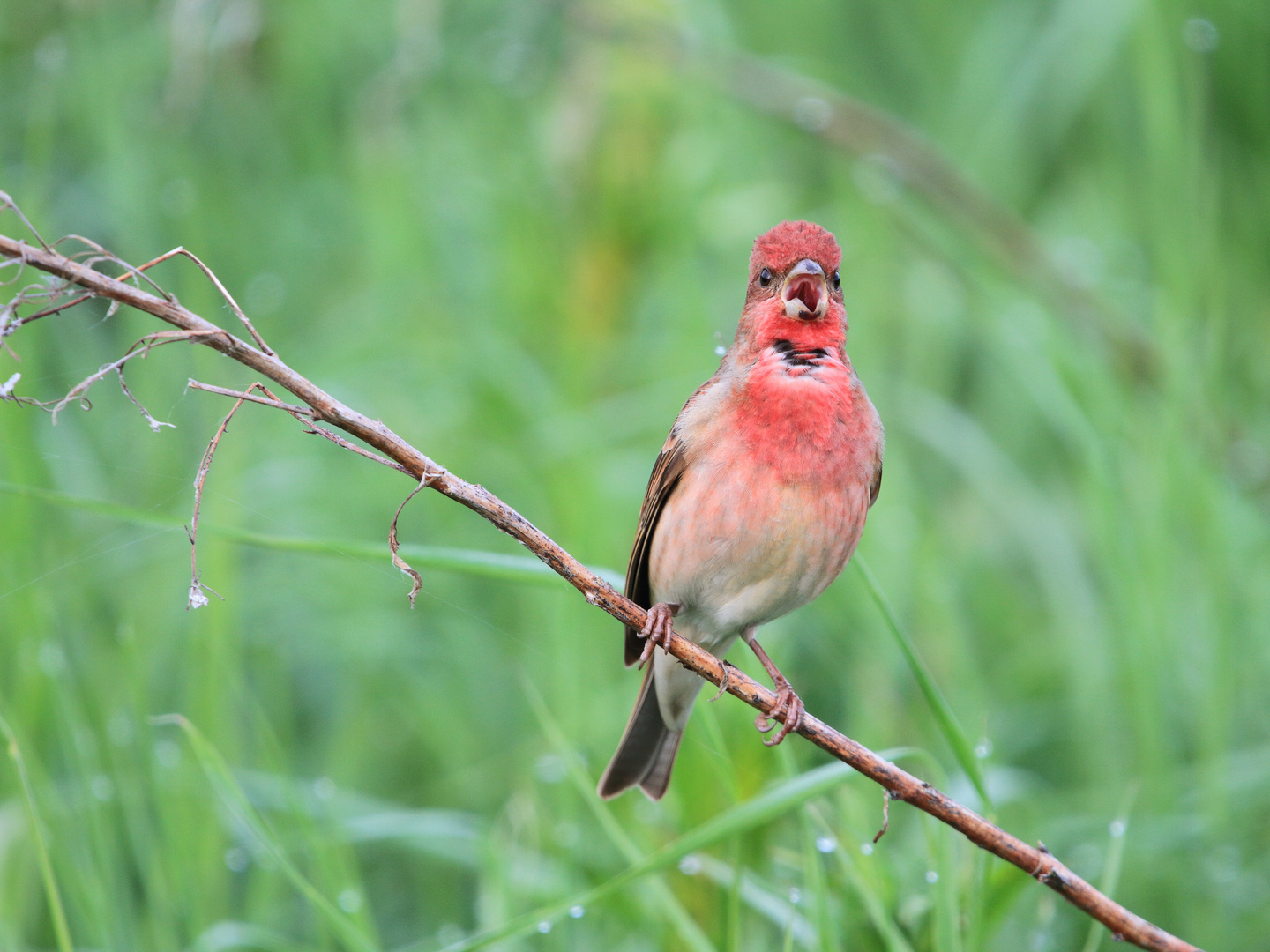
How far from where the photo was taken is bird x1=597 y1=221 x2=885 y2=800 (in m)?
2.50

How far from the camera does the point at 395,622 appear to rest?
15.9 feet

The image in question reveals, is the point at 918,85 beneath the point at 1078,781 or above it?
above

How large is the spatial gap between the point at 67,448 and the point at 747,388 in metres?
3.00

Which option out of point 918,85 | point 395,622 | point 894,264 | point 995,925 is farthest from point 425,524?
point 918,85

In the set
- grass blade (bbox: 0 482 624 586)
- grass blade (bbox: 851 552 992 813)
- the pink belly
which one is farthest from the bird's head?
grass blade (bbox: 0 482 624 586)

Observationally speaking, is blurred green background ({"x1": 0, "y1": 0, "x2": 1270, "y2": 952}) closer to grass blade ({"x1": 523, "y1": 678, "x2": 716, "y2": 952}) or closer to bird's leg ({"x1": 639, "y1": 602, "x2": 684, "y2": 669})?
grass blade ({"x1": 523, "y1": 678, "x2": 716, "y2": 952})

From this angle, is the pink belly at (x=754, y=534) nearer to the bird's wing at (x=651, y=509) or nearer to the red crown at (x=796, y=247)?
the bird's wing at (x=651, y=509)

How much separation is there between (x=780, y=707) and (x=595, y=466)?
2.18 meters

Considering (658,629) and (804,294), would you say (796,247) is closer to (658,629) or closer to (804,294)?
(804,294)

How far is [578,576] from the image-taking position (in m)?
1.87

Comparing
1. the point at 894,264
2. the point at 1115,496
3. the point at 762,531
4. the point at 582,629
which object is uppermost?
the point at 894,264

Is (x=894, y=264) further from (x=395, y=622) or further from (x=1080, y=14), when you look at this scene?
(x=395, y=622)

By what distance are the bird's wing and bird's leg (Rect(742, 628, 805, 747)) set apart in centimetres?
27

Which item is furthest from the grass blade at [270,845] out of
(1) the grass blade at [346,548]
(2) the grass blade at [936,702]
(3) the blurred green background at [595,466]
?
(2) the grass blade at [936,702]
